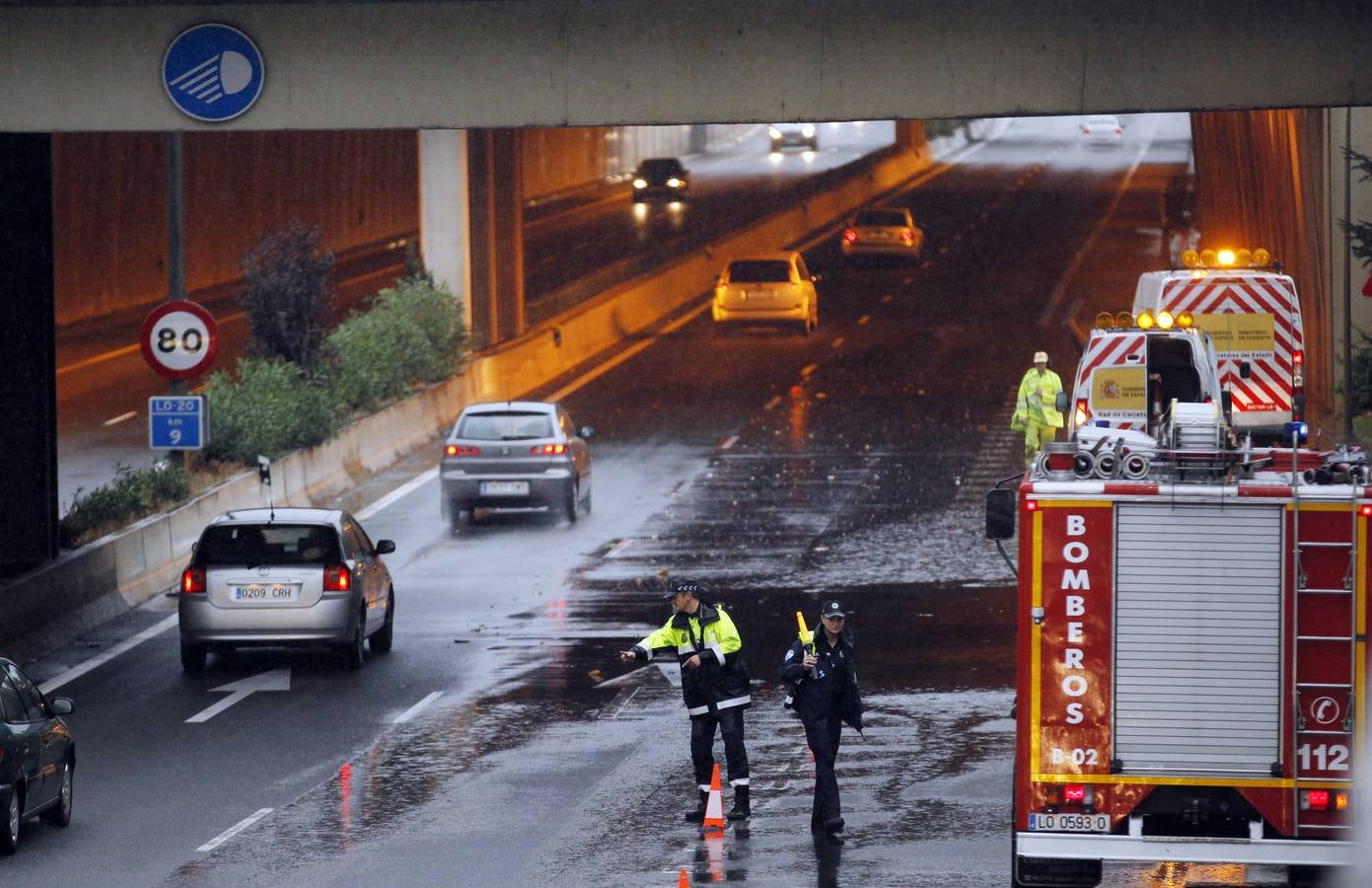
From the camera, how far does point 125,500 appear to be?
982 inches

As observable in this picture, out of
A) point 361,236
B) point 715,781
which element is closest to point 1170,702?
point 715,781

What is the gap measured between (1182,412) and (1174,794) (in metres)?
2.20

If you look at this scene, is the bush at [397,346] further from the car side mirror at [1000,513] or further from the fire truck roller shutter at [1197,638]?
Result: the fire truck roller shutter at [1197,638]

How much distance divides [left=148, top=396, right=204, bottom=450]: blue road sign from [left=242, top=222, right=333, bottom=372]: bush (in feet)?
23.5

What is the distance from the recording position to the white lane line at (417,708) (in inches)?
706

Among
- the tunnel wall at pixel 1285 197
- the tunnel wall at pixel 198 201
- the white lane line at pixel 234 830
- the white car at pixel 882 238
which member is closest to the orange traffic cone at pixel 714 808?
the white lane line at pixel 234 830

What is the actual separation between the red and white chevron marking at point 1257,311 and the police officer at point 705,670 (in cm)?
1223

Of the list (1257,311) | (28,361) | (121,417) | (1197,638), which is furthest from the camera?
(121,417)

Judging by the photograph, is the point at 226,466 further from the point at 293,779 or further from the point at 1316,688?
the point at 1316,688

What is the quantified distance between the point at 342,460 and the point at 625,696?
13282 mm

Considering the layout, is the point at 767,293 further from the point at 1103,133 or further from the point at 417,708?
the point at 1103,133

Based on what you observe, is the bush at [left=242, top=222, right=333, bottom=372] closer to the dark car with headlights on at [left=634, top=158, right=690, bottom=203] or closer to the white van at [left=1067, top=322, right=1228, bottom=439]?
the white van at [left=1067, top=322, right=1228, bottom=439]

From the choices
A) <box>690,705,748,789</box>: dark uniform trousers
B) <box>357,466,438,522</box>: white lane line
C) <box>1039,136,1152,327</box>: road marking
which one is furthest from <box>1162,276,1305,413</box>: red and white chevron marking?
<box>1039,136,1152,327</box>: road marking

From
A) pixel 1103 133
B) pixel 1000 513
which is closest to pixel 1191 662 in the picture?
pixel 1000 513
